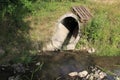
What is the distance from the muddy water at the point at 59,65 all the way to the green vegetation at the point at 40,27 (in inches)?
14.7

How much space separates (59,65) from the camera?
1374 cm

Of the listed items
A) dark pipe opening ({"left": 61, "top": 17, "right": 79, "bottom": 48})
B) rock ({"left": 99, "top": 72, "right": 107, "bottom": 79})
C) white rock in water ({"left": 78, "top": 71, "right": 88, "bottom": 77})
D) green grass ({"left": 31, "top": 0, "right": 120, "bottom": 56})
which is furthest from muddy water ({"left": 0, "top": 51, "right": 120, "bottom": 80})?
dark pipe opening ({"left": 61, "top": 17, "right": 79, "bottom": 48})

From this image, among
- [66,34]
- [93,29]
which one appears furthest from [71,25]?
[93,29]

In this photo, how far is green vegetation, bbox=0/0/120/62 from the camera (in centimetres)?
1421

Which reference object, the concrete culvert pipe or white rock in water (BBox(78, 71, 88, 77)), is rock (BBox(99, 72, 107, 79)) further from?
the concrete culvert pipe

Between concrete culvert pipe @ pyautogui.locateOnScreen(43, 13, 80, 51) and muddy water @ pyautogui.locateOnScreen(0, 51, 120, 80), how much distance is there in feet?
1.22

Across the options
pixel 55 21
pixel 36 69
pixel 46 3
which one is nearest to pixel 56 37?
pixel 55 21

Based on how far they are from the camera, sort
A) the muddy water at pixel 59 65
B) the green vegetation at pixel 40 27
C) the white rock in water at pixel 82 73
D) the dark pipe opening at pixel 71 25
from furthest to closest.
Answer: the dark pipe opening at pixel 71 25
the green vegetation at pixel 40 27
the white rock in water at pixel 82 73
the muddy water at pixel 59 65

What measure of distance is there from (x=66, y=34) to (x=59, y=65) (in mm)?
2655

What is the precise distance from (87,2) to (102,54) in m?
2.91

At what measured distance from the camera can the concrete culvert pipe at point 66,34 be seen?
14948 millimetres

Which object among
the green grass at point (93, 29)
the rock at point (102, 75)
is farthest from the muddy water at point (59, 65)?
the green grass at point (93, 29)

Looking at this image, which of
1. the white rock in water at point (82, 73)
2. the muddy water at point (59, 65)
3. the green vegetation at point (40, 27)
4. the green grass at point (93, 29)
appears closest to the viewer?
the muddy water at point (59, 65)

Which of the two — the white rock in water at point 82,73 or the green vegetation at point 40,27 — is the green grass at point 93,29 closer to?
the green vegetation at point 40,27
